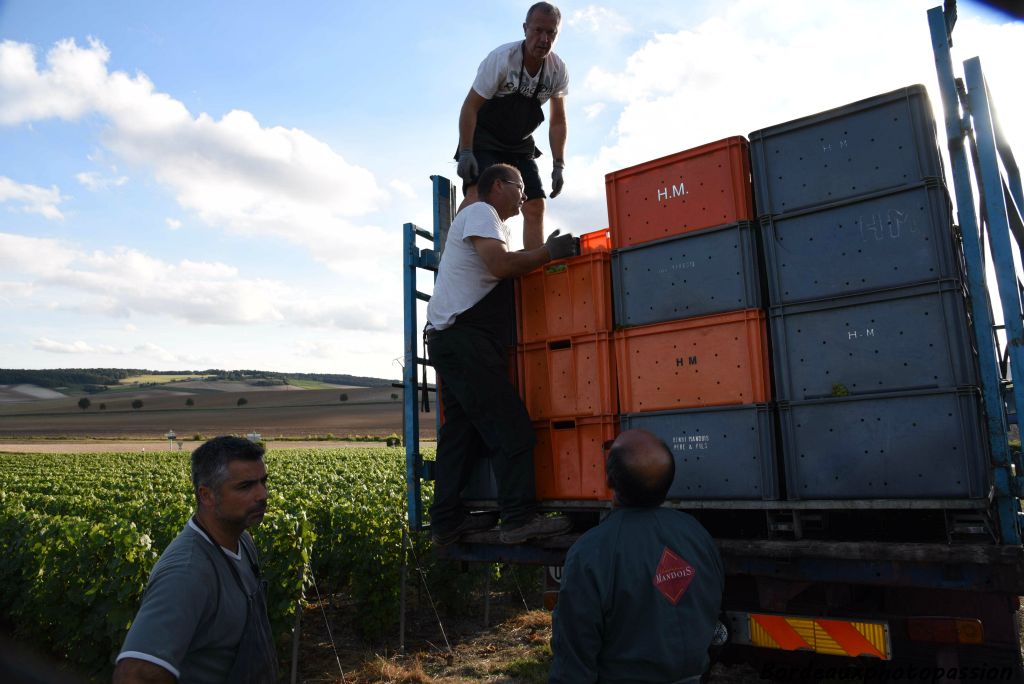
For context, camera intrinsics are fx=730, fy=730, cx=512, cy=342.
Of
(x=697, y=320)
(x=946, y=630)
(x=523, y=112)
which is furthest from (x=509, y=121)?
(x=946, y=630)

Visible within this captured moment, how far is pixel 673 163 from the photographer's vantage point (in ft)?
13.5

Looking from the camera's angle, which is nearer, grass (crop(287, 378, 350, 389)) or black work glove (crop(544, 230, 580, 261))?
black work glove (crop(544, 230, 580, 261))

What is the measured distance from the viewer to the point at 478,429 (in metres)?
4.32

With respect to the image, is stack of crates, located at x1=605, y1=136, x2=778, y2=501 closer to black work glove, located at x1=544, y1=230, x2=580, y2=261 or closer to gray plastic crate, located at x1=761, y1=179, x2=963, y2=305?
gray plastic crate, located at x1=761, y1=179, x2=963, y2=305

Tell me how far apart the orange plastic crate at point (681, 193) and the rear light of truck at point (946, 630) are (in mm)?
2086

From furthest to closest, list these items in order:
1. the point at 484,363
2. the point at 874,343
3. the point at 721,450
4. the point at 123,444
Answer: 1. the point at 123,444
2. the point at 484,363
3. the point at 721,450
4. the point at 874,343

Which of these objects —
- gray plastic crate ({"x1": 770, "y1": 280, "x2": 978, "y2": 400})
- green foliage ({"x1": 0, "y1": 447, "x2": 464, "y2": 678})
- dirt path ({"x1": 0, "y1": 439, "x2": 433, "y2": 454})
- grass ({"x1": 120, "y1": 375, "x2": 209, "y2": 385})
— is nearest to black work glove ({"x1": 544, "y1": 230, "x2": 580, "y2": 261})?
gray plastic crate ({"x1": 770, "y1": 280, "x2": 978, "y2": 400})

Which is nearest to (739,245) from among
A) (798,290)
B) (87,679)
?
(798,290)

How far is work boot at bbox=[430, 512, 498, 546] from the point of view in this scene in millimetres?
4508

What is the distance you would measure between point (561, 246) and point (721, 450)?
1432 mm

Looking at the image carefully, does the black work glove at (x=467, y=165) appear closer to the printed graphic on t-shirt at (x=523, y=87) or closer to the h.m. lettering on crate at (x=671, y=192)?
the printed graphic on t-shirt at (x=523, y=87)

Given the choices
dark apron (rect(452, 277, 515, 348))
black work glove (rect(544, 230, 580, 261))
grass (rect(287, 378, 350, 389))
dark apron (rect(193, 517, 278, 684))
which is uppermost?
grass (rect(287, 378, 350, 389))

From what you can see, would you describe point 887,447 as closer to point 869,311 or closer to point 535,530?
point 869,311

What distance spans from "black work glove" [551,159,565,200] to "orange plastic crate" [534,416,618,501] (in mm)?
1792
